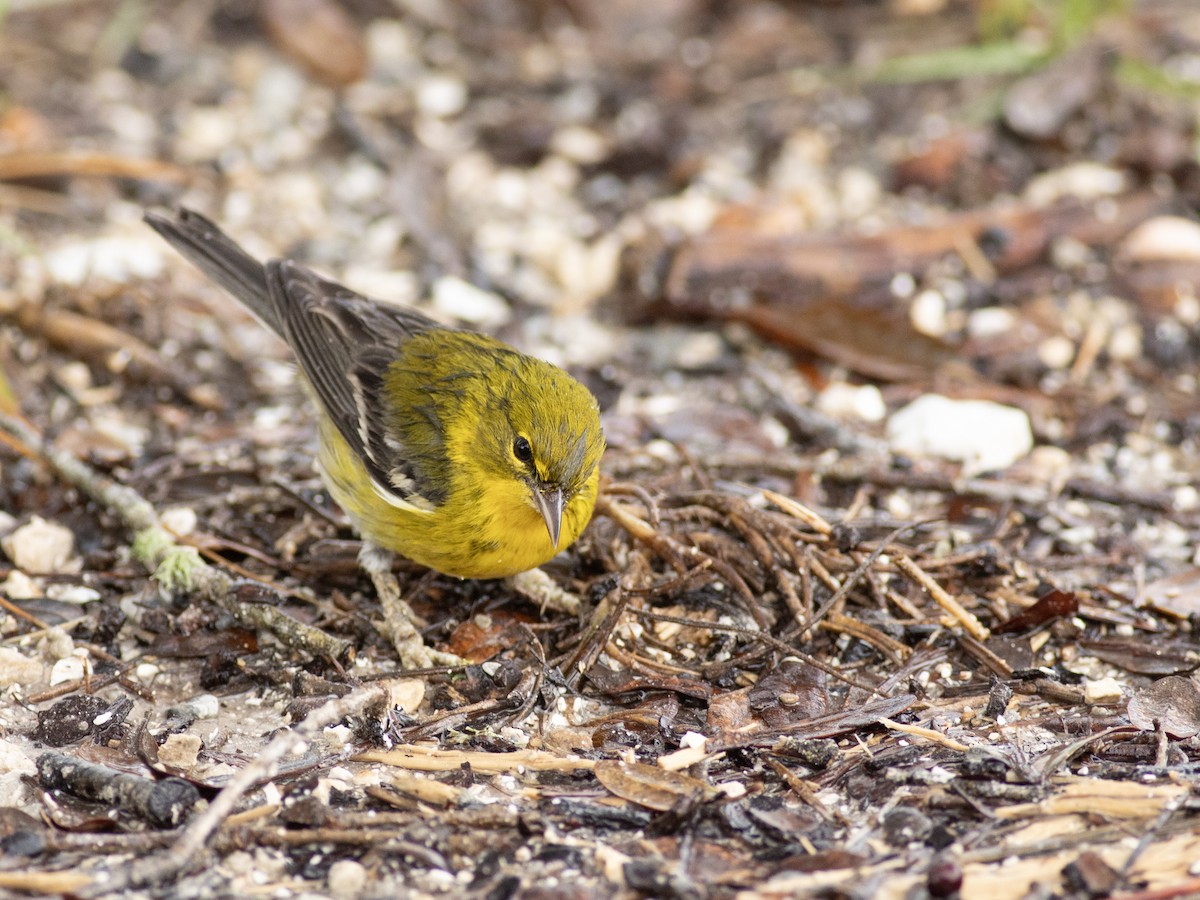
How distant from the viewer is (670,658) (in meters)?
4.50

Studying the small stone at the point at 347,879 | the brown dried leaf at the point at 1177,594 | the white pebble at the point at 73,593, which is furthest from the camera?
the white pebble at the point at 73,593

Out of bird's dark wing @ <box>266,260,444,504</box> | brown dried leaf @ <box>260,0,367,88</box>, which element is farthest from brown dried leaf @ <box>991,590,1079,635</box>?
brown dried leaf @ <box>260,0,367,88</box>

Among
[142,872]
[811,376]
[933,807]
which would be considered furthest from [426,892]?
[811,376]

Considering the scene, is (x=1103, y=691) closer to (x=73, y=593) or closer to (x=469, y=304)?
(x=73, y=593)

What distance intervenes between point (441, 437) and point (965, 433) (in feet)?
8.07

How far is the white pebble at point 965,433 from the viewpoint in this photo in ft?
19.2

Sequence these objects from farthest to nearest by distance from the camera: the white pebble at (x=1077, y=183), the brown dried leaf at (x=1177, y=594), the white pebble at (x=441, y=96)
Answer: the white pebble at (x=441, y=96), the white pebble at (x=1077, y=183), the brown dried leaf at (x=1177, y=594)

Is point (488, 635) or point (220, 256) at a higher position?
point (220, 256)

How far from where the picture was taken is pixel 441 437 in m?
4.80

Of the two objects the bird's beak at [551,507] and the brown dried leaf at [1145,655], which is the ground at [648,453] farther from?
the bird's beak at [551,507]

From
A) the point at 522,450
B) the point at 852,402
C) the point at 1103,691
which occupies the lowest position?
the point at 852,402

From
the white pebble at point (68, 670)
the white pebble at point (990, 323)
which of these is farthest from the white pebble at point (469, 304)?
the white pebble at point (68, 670)

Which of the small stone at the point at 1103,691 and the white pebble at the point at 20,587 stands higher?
the white pebble at the point at 20,587

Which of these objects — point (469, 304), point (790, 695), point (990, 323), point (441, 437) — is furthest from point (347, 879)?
point (990, 323)
